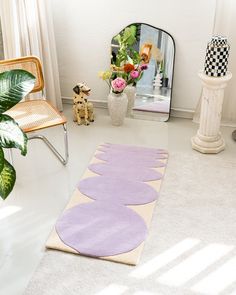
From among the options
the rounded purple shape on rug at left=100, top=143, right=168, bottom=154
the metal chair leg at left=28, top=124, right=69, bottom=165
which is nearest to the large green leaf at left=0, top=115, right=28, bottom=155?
the metal chair leg at left=28, top=124, right=69, bottom=165

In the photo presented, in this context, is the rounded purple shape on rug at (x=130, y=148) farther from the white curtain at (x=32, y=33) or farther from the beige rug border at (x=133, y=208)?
the white curtain at (x=32, y=33)

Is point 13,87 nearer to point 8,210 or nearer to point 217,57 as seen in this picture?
point 8,210

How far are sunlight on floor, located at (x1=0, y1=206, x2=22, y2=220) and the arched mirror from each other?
55.4 inches

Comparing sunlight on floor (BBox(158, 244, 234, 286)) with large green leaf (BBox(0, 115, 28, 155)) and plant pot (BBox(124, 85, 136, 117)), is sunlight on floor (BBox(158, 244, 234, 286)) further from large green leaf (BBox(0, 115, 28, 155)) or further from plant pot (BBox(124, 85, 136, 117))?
plant pot (BBox(124, 85, 136, 117))

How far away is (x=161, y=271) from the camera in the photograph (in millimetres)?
2084

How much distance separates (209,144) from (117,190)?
2.69 feet

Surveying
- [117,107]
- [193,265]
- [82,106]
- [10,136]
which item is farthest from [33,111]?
[193,265]

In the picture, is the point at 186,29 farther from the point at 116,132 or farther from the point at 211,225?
the point at 211,225

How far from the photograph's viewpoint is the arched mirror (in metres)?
3.33

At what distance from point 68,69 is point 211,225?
193 centimetres

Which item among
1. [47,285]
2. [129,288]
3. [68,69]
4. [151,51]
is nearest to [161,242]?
[129,288]

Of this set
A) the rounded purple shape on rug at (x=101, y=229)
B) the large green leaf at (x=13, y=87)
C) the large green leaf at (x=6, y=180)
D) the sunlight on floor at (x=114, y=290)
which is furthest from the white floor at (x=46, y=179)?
the large green leaf at (x=13, y=87)

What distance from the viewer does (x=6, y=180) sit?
182cm

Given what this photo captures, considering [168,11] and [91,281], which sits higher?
[168,11]
